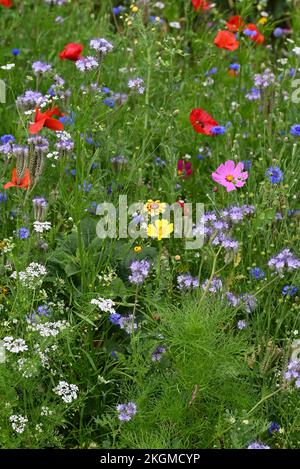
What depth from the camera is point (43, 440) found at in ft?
8.55

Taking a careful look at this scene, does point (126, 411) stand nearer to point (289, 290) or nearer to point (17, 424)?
point (17, 424)

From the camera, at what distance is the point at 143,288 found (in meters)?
3.17

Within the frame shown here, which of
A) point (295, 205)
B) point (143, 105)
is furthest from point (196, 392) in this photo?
point (143, 105)

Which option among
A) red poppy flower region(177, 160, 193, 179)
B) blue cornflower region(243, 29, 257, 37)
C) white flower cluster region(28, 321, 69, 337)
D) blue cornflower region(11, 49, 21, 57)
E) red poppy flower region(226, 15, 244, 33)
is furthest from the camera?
blue cornflower region(243, 29, 257, 37)

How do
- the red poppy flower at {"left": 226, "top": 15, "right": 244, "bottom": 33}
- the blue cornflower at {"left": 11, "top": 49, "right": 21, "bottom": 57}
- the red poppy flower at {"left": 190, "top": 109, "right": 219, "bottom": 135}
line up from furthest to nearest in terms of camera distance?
the blue cornflower at {"left": 11, "top": 49, "right": 21, "bottom": 57} < the red poppy flower at {"left": 226, "top": 15, "right": 244, "bottom": 33} < the red poppy flower at {"left": 190, "top": 109, "right": 219, "bottom": 135}

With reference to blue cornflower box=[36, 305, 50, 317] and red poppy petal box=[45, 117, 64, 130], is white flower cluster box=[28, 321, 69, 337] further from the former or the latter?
red poppy petal box=[45, 117, 64, 130]

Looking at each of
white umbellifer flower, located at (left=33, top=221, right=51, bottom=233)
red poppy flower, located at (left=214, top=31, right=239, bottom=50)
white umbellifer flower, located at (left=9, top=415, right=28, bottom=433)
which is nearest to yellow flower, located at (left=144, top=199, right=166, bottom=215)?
white umbellifer flower, located at (left=33, top=221, right=51, bottom=233)

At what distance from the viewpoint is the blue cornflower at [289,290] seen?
3.03 meters

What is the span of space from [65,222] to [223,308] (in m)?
0.75

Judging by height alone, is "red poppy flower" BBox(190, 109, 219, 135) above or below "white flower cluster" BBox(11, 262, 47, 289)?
above

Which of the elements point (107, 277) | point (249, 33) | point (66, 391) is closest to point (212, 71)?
point (249, 33)
